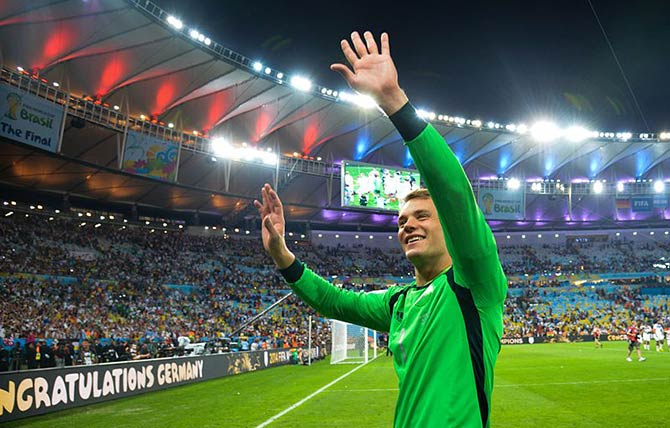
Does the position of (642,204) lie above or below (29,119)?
above

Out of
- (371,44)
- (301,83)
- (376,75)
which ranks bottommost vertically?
(376,75)

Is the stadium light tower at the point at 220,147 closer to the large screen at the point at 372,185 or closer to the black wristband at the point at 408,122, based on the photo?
the large screen at the point at 372,185

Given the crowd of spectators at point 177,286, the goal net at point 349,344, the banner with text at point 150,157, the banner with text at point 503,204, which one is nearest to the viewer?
the crowd of spectators at point 177,286

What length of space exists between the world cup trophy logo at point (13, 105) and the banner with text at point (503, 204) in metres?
43.5

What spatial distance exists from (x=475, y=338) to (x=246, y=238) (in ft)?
181

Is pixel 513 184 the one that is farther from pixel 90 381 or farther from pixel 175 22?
pixel 90 381

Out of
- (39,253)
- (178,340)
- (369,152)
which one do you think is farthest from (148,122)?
(369,152)

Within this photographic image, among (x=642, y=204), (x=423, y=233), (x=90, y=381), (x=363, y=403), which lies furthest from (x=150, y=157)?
(x=642, y=204)

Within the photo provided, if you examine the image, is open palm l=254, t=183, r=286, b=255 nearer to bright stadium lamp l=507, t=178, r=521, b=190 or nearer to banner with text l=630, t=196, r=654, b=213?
bright stadium lamp l=507, t=178, r=521, b=190

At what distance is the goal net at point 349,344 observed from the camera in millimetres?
28672

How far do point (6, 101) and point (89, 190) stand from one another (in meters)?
19.4

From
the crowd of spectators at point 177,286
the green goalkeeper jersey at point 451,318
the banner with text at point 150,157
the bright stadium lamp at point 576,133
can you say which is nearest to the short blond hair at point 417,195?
the green goalkeeper jersey at point 451,318

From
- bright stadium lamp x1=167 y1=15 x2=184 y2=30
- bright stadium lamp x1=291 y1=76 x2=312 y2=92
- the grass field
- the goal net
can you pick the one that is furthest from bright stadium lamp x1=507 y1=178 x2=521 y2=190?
the grass field

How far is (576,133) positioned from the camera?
56531mm
